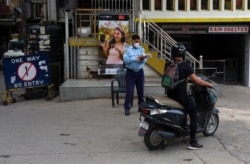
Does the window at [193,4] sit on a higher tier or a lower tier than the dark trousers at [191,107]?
higher

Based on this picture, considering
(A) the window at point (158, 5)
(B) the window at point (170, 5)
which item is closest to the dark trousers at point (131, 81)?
(A) the window at point (158, 5)

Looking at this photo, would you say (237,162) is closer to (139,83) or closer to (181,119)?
(181,119)

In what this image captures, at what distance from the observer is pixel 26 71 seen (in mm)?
12406

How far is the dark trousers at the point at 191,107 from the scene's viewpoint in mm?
6957

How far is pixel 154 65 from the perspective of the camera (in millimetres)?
13602

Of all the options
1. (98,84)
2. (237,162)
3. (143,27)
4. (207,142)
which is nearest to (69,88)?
(98,84)

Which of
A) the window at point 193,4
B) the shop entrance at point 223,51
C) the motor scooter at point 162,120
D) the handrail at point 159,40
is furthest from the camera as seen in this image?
the shop entrance at point 223,51

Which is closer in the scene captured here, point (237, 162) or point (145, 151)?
point (237, 162)

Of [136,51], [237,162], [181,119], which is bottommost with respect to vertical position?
[237,162]

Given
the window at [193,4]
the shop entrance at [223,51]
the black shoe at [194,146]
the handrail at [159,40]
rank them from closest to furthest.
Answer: the black shoe at [194,146] → the handrail at [159,40] → the window at [193,4] → the shop entrance at [223,51]

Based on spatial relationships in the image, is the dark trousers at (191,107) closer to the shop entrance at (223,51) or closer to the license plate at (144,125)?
the license plate at (144,125)

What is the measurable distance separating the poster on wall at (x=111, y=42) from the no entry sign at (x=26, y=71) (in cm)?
179

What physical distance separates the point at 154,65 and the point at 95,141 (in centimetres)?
630

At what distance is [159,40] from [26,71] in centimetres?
502
